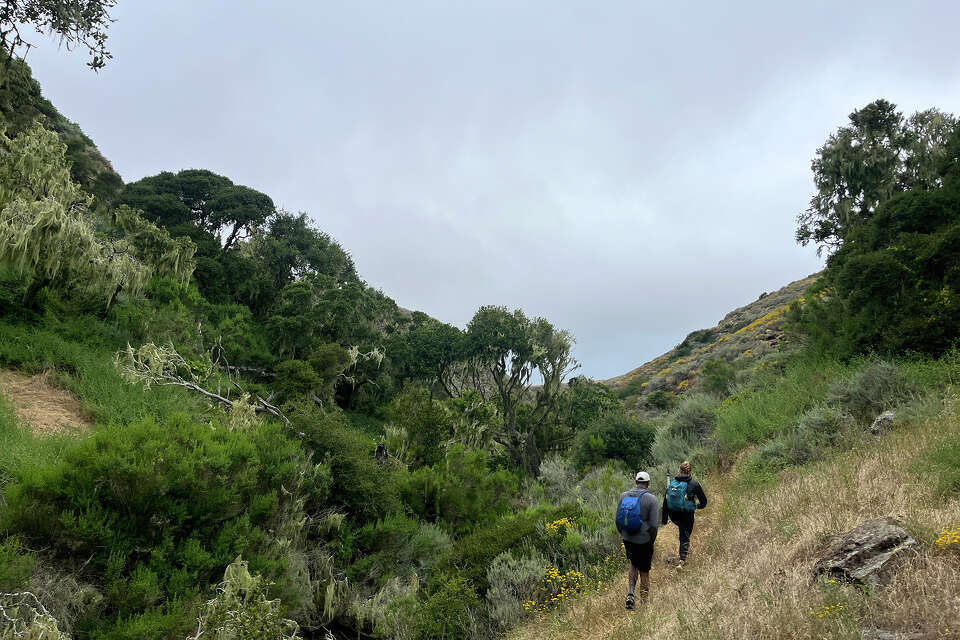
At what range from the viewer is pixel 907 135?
17297mm

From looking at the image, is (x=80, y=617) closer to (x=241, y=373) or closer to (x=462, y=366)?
(x=241, y=373)

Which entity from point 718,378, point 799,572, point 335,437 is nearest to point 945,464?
point 799,572

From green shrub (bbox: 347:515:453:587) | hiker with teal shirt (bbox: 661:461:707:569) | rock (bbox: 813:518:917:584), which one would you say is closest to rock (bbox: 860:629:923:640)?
rock (bbox: 813:518:917:584)

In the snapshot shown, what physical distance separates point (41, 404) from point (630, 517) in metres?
16.2

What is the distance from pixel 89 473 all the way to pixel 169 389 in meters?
9.27

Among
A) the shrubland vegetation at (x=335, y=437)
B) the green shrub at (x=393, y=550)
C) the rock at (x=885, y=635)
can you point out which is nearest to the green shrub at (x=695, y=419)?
the shrubland vegetation at (x=335, y=437)

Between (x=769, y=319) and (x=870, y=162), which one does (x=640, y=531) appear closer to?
(x=870, y=162)

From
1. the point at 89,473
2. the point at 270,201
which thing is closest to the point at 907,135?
the point at 89,473

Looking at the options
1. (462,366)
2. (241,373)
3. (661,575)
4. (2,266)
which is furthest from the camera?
(462,366)

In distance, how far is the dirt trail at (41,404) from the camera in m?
12.1

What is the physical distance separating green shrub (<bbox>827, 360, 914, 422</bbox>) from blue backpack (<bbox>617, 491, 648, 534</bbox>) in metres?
7.40

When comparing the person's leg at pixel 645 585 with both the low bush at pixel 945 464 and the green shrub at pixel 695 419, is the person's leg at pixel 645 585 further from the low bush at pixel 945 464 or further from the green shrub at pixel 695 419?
the green shrub at pixel 695 419

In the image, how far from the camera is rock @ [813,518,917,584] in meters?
4.21

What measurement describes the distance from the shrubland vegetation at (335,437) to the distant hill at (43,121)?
0.30 meters
